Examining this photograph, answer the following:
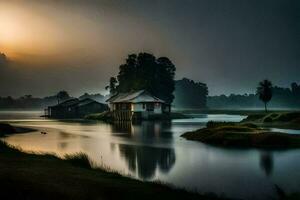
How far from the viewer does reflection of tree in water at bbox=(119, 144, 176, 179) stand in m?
24.2

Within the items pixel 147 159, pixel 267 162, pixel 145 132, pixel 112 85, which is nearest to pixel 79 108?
pixel 112 85

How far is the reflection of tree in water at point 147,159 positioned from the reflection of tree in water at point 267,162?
6.00m

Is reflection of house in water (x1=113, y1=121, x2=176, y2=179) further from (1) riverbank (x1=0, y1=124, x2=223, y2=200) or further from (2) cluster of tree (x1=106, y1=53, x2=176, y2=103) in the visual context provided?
(2) cluster of tree (x1=106, y1=53, x2=176, y2=103)

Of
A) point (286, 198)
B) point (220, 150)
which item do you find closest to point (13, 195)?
point (286, 198)

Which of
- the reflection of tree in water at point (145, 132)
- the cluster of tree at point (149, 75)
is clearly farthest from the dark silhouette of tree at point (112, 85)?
the reflection of tree in water at point (145, 132)

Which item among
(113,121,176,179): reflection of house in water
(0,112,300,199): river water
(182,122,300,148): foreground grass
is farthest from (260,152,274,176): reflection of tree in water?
(113,121,176,179): reflection of house in water

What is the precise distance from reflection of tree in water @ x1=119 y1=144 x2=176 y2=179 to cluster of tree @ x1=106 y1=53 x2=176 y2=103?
8145 cm

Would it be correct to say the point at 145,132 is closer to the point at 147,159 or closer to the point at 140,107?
the point at 147,159

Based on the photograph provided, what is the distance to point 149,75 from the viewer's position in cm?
12375

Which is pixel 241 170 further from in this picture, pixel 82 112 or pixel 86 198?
pixel 82 112

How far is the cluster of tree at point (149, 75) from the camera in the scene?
120688 mm

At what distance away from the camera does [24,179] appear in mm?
14688

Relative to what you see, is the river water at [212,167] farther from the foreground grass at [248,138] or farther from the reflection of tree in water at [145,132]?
the reflection of tree in water at [145,132]

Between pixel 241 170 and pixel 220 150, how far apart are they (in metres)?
9.02
